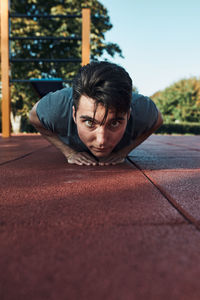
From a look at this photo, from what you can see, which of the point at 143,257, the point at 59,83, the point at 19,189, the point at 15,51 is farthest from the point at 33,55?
the point at 143,257

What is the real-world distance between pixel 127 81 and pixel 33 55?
8702 mm

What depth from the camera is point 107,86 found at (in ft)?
4.00

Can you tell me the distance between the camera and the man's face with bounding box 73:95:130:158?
49.1 inches

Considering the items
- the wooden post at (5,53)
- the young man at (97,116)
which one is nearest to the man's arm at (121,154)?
the young man at (97,116)

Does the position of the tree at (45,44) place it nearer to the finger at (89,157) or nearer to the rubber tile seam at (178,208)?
the finger at (89,157)

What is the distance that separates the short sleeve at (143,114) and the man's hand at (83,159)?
13.0 inches

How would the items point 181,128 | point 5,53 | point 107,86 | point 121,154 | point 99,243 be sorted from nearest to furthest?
point 99,243
point 107,86
point 121,154
point 5,53
point 181,128

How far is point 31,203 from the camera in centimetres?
77

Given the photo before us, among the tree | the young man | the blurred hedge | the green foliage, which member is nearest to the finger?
the young man

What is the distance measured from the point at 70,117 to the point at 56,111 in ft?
0.33

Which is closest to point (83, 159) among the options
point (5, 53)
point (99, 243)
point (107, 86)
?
point (107, 86)

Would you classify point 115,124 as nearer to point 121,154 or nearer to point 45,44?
point 121,154

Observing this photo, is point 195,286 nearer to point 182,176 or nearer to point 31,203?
point 31,203

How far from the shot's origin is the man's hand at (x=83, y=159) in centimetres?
164
